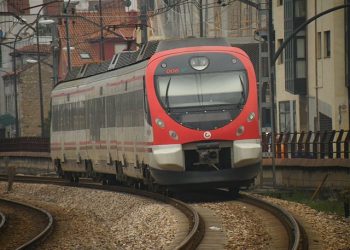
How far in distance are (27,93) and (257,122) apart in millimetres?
92456

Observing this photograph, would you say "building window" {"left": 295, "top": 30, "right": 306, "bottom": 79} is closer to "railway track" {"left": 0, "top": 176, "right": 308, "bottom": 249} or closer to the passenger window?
"railway track" {"left": 0, "top": 176, "right": 308, "bottom": 249}

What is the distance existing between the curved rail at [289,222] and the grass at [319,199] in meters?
1.10

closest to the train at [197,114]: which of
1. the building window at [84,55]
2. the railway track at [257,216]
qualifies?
the railway track at [257,216]

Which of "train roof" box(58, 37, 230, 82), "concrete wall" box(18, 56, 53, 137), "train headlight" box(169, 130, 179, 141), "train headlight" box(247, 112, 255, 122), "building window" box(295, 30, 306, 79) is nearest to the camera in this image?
"train headlight" box(169, 130, 179, 141)

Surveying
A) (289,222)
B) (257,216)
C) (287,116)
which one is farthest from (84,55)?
(289,222)

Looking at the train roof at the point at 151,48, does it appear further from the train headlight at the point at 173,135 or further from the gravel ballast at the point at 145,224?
the gravel ballast at the point at 145,224

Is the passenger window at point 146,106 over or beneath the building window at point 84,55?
beneath

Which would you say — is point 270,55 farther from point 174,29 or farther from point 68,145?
point 174,29

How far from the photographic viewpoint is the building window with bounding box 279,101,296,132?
2581 inches

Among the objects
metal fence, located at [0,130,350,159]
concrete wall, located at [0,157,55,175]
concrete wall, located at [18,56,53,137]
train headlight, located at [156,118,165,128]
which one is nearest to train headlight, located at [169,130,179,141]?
train headlight, located at [156,118,165,128]

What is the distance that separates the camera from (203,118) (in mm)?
26281

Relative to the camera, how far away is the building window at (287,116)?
65562 millimetres

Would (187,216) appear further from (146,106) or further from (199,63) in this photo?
(199,63)

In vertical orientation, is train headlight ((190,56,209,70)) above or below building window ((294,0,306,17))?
below
